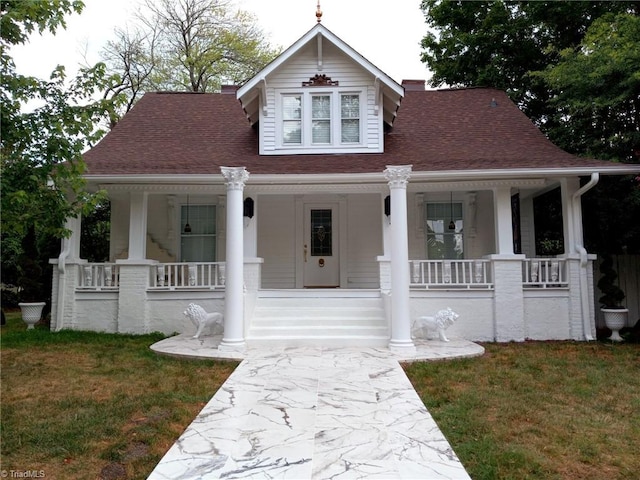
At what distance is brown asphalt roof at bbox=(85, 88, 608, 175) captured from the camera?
895 cm

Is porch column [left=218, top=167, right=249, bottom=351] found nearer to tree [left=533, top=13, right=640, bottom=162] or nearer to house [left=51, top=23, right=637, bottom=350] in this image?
house [left=51, top=23, right=637, bottom=350]

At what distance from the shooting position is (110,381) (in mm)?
5547

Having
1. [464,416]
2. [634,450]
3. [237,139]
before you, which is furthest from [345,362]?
[237,139]

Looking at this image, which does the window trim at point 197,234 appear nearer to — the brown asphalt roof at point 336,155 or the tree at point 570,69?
the brown asphalt roof at point 336,155

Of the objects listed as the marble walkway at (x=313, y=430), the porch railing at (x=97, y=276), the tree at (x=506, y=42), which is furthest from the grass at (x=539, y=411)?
the tree at (x=506, y=42)

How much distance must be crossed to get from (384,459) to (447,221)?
324 inches

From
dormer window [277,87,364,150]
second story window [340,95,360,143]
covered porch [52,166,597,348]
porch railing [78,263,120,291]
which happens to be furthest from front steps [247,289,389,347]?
second story window [340,95,360,143]

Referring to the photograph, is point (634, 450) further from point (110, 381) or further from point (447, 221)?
point (447, 221)

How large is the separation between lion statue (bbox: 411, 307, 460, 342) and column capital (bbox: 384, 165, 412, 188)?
2.39 metres

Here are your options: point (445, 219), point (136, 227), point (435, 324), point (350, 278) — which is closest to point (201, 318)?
point (136, 227)

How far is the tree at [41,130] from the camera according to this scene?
4.45 metres

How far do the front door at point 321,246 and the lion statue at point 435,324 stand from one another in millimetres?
3008

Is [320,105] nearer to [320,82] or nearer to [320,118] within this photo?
[320,118]

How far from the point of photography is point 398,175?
7266mm
